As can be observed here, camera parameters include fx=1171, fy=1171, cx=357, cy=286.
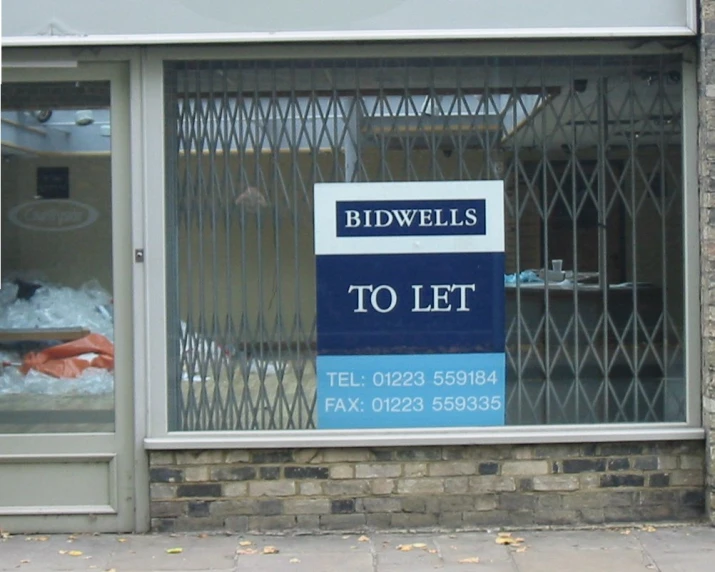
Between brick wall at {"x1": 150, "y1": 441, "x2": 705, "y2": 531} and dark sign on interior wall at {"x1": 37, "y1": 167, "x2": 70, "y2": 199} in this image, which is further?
dark sign on interior wall at {"x1": 37, "y1": 167, "x2": 70, "y2": 199}

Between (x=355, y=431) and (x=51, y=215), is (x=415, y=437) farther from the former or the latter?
(x=51, y=215)

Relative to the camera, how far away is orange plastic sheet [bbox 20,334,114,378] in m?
6.52

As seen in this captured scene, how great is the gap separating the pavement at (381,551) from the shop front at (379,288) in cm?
13

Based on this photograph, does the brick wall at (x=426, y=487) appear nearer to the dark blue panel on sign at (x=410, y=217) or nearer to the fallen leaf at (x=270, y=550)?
the fallen leaf at (x=270, y=550)

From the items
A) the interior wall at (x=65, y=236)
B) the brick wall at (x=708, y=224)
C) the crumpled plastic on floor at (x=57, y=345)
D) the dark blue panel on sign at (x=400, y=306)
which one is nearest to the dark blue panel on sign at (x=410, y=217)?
the dark blue panel on sign at (x=400, y=306)

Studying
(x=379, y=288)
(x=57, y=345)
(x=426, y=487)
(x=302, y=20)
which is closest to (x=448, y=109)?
(x=302, y=20)

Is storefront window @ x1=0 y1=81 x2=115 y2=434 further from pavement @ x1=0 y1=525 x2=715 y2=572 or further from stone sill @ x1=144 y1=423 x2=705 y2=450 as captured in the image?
pavement @ x1=0 y1=525 x2=715 y2=572

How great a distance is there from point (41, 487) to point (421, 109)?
2948mm

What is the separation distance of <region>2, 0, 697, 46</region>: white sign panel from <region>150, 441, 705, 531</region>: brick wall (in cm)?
224

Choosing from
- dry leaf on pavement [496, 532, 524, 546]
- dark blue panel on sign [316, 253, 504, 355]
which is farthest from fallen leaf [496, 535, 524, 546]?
dark blue panel on sign [316, 253, 504, 355]

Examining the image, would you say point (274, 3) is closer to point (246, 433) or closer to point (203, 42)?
point (203, 42)

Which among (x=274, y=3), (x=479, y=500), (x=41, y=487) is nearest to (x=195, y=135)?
(x=274, y=3)

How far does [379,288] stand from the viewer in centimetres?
645

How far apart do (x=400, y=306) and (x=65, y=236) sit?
6.25 feet
